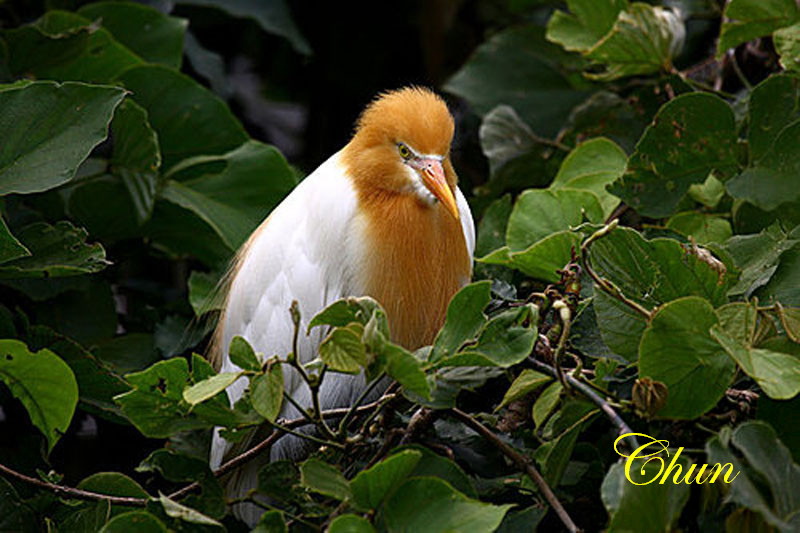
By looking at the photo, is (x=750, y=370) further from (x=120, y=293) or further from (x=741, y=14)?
(x=120, y=293)

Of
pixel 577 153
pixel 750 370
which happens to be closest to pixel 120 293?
pixel 577 153

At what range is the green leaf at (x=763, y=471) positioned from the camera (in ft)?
3.03

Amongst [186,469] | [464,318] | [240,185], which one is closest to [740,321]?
[464,318]

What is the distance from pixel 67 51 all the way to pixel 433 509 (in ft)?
4.55

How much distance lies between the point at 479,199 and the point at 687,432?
111cm

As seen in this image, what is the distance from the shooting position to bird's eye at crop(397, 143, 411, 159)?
1671mm

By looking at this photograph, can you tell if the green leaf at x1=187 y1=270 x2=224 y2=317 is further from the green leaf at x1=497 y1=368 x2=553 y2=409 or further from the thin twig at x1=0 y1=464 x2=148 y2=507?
the green leaf at x1=497 y1=368 x2=553 y2=409

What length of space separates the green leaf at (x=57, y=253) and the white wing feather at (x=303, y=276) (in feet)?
1.04

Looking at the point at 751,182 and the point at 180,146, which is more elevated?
the point at 751,182

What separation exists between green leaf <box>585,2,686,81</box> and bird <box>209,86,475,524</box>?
1.22 feet

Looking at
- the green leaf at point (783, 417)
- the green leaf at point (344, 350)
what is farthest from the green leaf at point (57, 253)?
the green leaf at point (783, 417)

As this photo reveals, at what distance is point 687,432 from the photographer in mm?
1147

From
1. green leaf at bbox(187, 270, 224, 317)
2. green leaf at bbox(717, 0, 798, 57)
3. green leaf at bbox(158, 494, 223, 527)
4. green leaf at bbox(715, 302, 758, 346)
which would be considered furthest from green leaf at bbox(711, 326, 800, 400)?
green leaf at bbox(187, 270, 224, 317)

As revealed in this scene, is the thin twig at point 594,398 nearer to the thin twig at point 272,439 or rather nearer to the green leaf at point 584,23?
the thin twig at point 272,439
